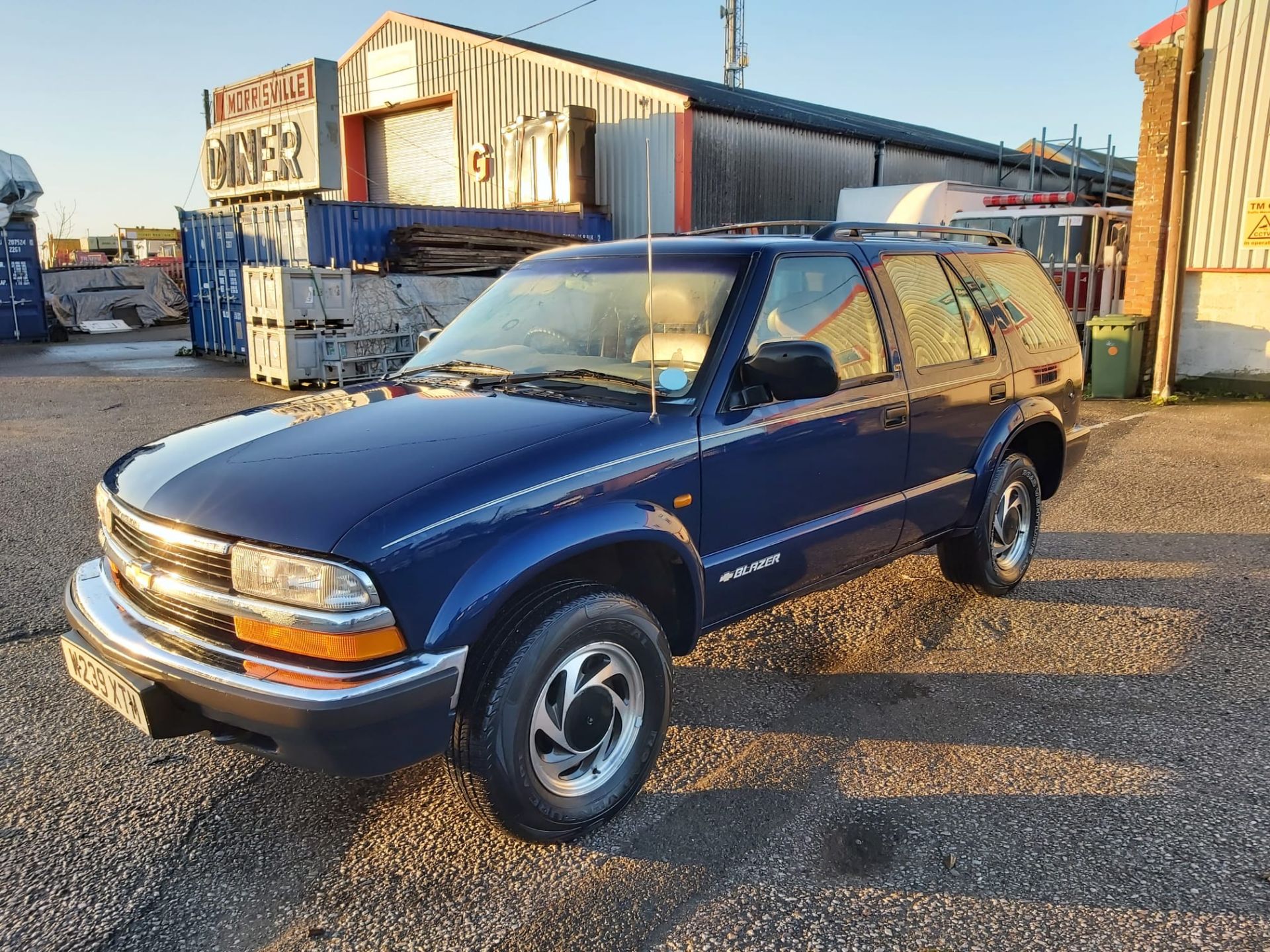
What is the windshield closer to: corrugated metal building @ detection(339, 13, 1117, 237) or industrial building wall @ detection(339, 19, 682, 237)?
corrugated metal building @ detection(339, 13, 1117, 237)

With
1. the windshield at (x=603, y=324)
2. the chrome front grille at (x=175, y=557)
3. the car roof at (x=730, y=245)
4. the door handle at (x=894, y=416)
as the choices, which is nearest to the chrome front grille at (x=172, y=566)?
the chrome front grille at (x=175, y=557)

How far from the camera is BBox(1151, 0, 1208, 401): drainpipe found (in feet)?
37.4

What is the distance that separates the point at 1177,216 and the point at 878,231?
31.1ft

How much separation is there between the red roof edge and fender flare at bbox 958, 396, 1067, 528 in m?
9.96

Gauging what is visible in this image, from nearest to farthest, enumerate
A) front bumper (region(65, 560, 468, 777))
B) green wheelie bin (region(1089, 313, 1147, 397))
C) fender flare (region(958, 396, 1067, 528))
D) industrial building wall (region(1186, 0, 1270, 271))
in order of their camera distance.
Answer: front bumper (region(65, 560, 468, 777))
fender flare (region(958, 396, 1067, 528))
industrial building wall (region(1186, 0, 1270, 271))
green wheelie bin (region(1089, 313, 1147, 397))

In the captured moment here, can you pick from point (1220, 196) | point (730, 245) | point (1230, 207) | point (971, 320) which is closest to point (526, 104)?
point (1220, 196)

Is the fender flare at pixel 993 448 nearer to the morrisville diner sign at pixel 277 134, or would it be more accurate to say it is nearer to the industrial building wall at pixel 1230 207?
the industrial building wall at pixel 1230 207

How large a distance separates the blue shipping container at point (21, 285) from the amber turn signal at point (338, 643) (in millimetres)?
24212

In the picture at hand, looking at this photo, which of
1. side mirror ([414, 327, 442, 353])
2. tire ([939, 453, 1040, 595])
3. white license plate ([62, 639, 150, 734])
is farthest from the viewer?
tire ([939, 453, 1040, 595])

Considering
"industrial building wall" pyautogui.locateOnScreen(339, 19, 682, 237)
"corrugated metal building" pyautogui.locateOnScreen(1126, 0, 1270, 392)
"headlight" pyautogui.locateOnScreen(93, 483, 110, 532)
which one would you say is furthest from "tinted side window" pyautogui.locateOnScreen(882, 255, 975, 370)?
"industrial building wall" pyautogui.locateOnScreen(339, 19, 682, 237)

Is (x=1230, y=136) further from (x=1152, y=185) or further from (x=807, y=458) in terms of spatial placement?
(x=807, y=458)

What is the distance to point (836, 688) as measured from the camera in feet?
13.1

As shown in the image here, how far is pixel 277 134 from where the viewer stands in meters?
24.0

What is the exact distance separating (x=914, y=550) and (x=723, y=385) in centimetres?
165
